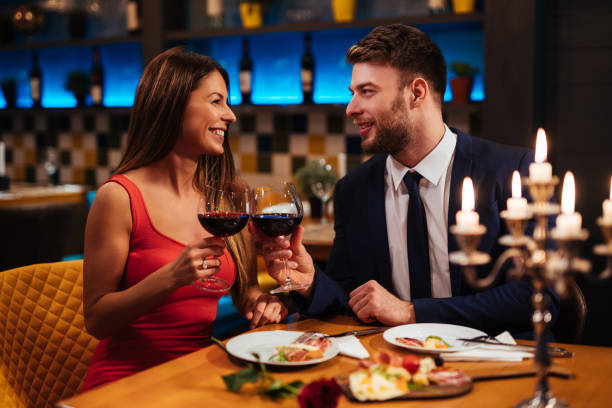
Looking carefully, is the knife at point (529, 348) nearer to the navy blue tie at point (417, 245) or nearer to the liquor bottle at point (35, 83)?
the navy blue tie at point (417, 245)

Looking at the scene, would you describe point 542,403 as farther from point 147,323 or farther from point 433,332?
point 147,323

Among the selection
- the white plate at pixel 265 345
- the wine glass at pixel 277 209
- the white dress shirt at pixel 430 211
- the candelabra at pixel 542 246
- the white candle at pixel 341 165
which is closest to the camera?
the candelabra at pixel 542 246

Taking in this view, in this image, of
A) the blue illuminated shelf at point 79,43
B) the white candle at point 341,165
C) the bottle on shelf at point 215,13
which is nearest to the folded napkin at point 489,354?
the white candle at point 341,165

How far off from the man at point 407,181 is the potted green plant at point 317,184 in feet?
3.98

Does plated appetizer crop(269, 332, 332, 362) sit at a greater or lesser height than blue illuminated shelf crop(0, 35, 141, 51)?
lesser

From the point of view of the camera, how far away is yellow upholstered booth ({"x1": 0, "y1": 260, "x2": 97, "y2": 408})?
5.18ft

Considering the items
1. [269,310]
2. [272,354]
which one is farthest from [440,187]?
[272,354]

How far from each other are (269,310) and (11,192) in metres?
3.15

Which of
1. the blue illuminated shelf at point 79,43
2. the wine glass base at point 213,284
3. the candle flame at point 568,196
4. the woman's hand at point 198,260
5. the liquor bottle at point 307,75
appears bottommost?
the wine glass base at point 213,284

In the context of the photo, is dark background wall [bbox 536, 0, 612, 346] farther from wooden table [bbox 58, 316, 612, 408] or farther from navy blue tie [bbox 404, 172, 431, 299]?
wooden table [bbox 58, 316, 612, 408]

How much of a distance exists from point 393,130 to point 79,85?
333 centimetres

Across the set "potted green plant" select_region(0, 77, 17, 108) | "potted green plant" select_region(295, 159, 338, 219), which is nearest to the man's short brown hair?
"potted green plant" select_region(295, 159, 338, 219)

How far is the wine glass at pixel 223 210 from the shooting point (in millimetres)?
1354

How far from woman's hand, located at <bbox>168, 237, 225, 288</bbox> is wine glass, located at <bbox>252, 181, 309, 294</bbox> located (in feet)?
0.48
